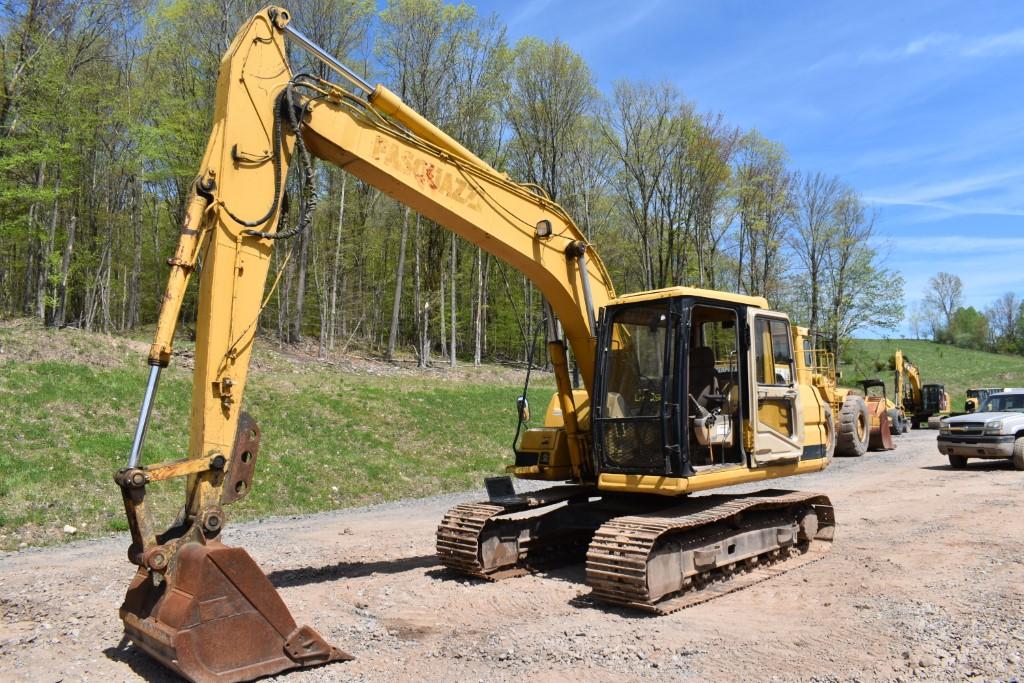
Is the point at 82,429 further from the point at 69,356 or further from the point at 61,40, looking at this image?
the point at 61,40

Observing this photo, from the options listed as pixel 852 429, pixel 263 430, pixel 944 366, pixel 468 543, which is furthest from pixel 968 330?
pixel 468 543

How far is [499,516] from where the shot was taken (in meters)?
7.91

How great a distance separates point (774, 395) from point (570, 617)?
3.10 meters

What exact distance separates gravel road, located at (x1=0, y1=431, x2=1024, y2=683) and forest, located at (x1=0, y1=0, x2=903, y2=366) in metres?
13.3

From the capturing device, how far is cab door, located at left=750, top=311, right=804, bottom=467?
729 centimetres

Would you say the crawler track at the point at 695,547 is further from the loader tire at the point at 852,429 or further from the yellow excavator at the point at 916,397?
the yellow excavator at the point at 916,397

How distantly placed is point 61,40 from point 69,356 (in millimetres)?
9392

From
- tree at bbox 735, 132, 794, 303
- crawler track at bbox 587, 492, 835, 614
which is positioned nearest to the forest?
tree at bbox 735, 132, 794, 303

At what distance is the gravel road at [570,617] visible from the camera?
16.2 feet

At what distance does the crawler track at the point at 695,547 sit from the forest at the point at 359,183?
14.6 metres

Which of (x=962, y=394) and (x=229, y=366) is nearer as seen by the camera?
(x=229, y=366)

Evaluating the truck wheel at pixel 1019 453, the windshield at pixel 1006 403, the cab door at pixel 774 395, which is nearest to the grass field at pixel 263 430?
the cab door at pixel 774 395

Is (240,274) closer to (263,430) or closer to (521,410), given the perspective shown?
(521,410)

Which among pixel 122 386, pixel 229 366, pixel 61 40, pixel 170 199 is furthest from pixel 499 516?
pixel 170 199
